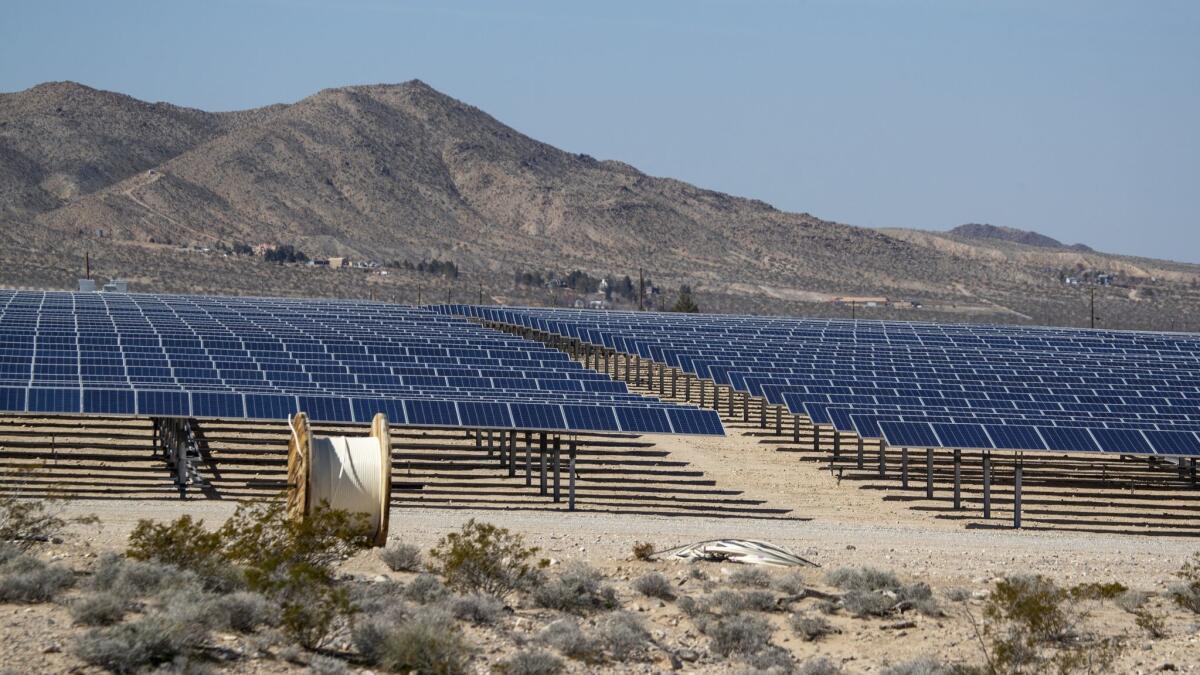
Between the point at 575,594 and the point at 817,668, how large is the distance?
333 cm

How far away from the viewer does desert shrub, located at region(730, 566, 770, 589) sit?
1994cm

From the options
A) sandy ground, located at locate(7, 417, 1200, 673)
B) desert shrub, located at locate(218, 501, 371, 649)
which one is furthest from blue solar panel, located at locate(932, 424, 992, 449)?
desert shrub, located at locate(218, 501, 371, 649)

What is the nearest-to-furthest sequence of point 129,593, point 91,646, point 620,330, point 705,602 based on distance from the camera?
point 91,646 → point 129,593 → point 705,602 → point 620,330

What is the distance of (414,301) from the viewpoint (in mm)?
119125

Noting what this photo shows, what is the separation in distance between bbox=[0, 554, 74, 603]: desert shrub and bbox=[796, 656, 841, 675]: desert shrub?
7210mm

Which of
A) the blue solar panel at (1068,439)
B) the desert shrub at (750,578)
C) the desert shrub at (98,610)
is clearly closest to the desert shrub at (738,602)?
the desert shrub at (750,578)

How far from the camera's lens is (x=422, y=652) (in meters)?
15.2

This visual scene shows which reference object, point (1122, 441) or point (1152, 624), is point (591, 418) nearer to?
point (1122, 441)

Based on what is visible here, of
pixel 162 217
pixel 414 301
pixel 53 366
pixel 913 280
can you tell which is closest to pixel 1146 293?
pixel 913 280

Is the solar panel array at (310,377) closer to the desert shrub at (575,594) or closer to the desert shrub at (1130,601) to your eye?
the desert shrub at (575,594)

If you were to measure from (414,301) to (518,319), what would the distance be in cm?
5333

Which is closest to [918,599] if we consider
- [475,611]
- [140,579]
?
[475,611]

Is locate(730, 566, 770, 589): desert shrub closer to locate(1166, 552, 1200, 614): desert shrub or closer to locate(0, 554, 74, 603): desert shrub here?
locate(1166, 552, 1200, 614): desert shrub

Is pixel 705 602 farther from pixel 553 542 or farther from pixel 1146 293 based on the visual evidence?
pixel 1146 293
